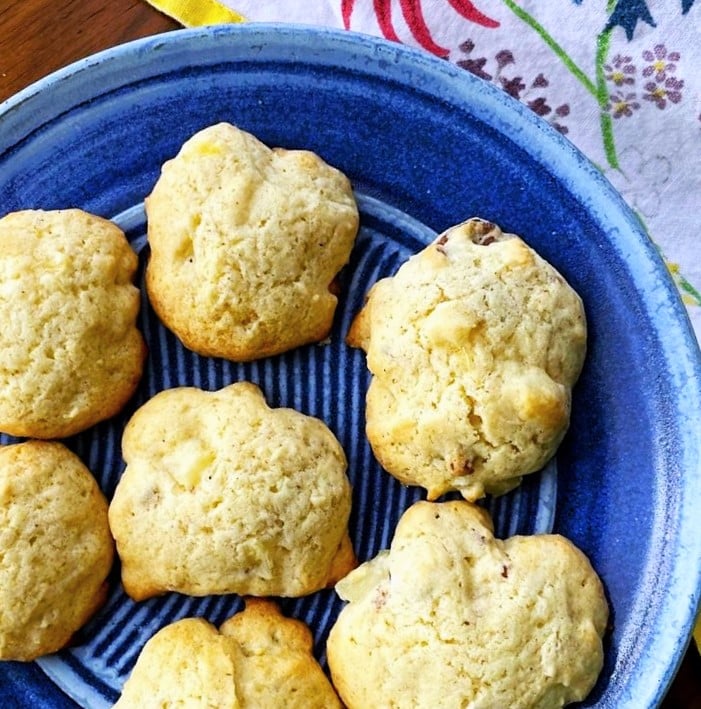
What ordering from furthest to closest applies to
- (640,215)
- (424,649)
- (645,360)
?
(640,215) → (645,360) → (424,649)

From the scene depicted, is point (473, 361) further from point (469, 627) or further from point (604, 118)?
point (604, 118)

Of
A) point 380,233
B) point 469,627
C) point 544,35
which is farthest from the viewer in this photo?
point 544,35

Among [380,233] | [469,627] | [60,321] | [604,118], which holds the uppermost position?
[604,118]

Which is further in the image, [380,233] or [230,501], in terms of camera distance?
[380,233]

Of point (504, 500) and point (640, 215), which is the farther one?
point (640, 215)

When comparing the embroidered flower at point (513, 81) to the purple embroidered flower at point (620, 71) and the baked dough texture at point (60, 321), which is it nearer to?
the purple embroidered flower at point (620, 71)

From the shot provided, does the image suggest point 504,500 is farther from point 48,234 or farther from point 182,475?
point 48,234

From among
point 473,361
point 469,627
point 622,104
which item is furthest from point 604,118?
point 469,627

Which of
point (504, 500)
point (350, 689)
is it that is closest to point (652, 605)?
point (504, 500)
